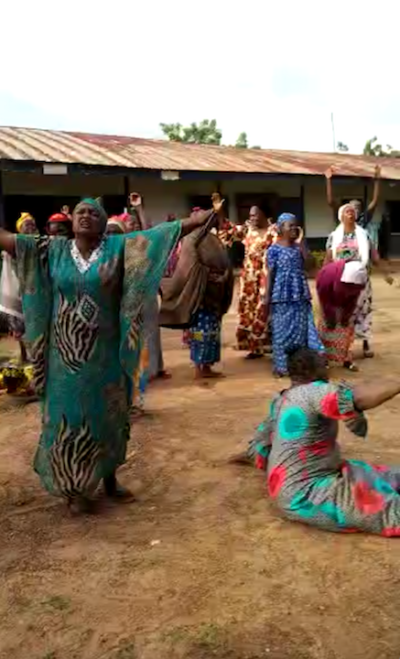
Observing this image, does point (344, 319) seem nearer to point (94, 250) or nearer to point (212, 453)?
point (212, 453)

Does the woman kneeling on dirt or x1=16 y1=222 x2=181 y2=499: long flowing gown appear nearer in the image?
the woman kneeling on dirt

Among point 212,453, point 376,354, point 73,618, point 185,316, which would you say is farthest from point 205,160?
point 73,618

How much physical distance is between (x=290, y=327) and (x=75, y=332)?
10.9 ft

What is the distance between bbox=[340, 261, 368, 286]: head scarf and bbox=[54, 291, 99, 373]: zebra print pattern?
360 centimetres

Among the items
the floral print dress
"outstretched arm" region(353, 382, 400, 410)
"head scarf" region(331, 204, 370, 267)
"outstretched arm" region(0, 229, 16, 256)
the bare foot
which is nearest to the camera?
"outstretched arm" region(353, 382, 400, 410)

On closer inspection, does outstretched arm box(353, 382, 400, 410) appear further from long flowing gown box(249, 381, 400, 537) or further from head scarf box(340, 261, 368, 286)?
head scarf box(340, 261, 368, 286)

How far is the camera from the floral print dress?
7.04 meters

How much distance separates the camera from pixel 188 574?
2785 millimetres

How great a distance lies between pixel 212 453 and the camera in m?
4.28

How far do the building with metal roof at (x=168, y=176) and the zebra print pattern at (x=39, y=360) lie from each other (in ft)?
32.4

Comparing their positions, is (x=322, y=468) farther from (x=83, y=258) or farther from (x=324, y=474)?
(x=83, y=258)

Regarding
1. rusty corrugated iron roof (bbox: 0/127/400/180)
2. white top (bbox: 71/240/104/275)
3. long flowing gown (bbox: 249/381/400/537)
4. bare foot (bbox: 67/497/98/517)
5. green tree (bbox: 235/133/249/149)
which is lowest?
bare foot (bbox: 67/497/98/517)

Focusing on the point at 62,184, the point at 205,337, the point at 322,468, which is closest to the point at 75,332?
the point at 322,468

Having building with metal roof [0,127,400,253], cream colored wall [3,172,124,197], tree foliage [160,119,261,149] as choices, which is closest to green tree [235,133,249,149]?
tree foliage [160,119,261,149]
